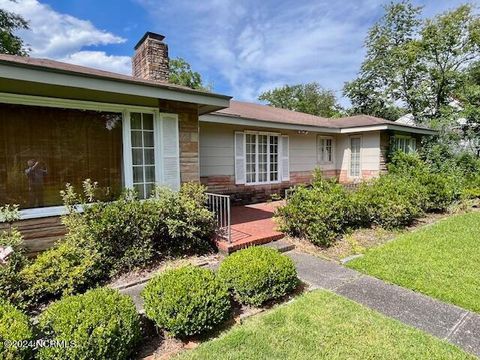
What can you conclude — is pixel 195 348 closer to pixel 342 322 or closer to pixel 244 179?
pixel 342 322

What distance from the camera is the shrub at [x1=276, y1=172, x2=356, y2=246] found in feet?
18.0

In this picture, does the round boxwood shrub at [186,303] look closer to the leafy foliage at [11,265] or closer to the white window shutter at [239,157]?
the leafy foliage at [11,265]

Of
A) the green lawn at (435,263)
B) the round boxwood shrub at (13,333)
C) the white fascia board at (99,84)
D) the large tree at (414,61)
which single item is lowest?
the green lawn at (435,263)

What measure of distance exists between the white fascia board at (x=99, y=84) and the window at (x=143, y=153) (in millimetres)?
713

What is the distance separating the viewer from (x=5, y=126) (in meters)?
4.23

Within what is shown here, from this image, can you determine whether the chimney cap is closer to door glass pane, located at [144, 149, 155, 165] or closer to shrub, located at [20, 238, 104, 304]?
door glass pane, located at [144, 149, 155, 165]

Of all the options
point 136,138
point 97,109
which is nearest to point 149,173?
point 136,138

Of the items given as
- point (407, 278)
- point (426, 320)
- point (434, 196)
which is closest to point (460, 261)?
point (407, 278)

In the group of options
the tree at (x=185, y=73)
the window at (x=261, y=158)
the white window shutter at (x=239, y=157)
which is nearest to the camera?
the white window shutter at (x=239, y=157)

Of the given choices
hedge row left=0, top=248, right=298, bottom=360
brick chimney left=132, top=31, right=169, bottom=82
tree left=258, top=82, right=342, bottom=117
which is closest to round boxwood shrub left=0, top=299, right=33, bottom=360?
hedge row left=0, top=248, right=298, bottom=360

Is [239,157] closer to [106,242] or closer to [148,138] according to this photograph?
[148,138]

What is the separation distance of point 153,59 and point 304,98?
32965 mm

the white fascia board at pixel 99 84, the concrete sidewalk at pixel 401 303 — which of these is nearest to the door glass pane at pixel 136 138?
the white fascia board at pixel 99 84

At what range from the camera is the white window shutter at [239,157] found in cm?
933
